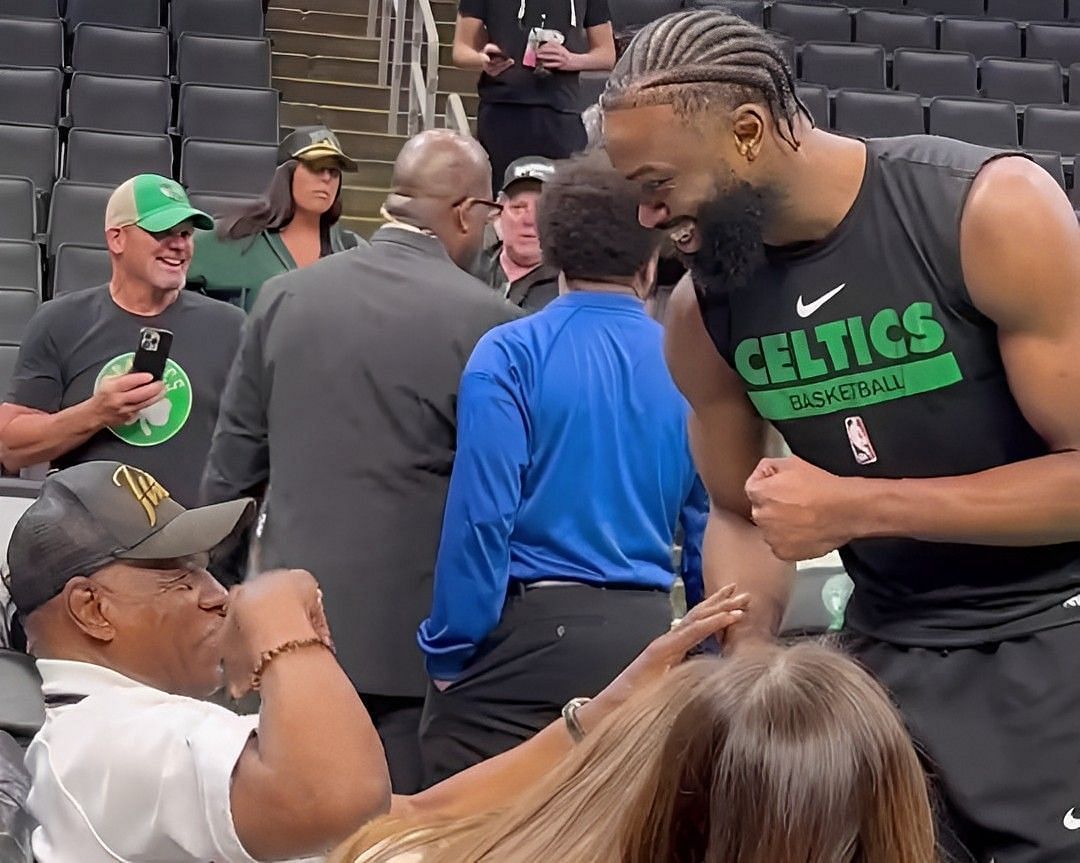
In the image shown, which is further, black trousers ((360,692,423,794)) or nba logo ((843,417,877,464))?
black trousers ((360,692,423,794))

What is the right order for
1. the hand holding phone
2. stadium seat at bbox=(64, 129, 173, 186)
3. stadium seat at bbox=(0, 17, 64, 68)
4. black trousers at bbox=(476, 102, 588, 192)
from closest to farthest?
the hand holding phone
black trousers at bbox=(476, 102, 588, 192)
stadium seat at bbox=(64, 129, 173, 186)
stadium seat at bbox=(0, 17, 64, 68)

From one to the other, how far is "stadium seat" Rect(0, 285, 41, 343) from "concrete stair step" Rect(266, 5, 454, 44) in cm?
400

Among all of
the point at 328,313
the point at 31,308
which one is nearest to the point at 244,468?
the point at 328,313

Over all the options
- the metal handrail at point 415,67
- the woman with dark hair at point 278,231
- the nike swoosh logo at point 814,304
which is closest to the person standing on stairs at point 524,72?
the metal handrail at point 415,67

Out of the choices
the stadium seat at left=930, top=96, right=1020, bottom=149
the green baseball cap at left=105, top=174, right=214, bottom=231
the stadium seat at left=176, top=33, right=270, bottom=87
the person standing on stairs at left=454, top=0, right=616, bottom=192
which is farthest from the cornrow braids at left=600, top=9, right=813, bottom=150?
the stadium seat at left=930, top=96, right=1020, bottom=149

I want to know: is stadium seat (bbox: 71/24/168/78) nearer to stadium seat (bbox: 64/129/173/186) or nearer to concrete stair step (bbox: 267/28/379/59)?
stadium seat (bbox: 64/129/173/186)

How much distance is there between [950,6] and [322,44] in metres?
3.84

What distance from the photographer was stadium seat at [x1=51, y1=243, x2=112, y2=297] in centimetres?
562

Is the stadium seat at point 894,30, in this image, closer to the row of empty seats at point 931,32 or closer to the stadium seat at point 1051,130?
the row of empty seats at point 931,32

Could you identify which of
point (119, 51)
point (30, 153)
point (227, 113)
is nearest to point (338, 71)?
point (119, 51)

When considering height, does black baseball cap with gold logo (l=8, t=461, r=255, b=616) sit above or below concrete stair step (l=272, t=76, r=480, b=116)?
below

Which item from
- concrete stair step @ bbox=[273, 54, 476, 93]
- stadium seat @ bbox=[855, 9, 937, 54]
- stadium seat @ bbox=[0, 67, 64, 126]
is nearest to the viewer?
stadium seat @ bbox=[0, 67, 64, 126]

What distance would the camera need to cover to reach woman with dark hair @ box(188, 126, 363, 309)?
4.36m

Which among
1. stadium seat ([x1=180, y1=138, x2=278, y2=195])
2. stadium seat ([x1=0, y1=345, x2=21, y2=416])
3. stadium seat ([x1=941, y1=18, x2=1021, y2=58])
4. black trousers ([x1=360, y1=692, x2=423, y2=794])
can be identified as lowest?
black trousers ([x1=360, y1=692, x2=423, y2=794])
